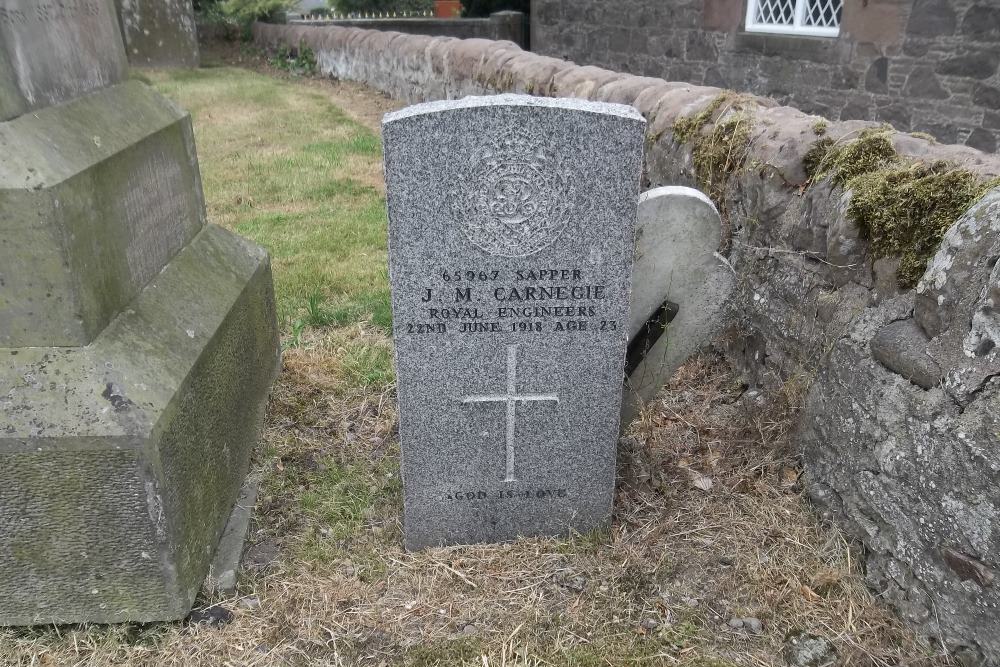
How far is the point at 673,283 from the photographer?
3012 mm

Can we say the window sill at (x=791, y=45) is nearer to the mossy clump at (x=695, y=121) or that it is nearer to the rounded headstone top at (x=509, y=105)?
the mossy clump at (x=695, y=121)

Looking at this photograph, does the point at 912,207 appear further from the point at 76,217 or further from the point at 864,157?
the point at 76,217

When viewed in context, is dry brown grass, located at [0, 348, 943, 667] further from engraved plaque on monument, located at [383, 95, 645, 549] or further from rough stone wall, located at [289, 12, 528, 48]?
rough stone wall, located at [289, 12, 528, 48]

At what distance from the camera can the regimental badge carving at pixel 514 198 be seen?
2221mm

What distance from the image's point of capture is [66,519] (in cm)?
222

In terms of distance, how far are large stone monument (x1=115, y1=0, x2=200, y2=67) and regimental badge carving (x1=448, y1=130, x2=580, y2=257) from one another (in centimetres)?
1369

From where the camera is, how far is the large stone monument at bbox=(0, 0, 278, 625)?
2092 millimetres

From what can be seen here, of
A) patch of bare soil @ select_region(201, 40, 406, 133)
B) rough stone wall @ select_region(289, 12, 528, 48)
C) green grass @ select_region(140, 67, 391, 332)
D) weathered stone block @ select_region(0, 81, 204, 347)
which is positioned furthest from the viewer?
rough stone wall @ select_region(289, 12, 528, 48)

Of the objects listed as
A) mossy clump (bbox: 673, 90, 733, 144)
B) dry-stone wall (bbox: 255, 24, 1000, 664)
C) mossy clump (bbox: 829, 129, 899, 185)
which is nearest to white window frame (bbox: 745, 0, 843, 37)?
mossy clump (bbox: 673, 90, 733, 144)

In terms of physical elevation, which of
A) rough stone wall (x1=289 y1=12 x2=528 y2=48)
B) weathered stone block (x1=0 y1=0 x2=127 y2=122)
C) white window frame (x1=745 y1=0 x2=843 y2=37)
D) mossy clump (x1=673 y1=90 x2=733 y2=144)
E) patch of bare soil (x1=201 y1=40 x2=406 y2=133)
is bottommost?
patch of bare soil (x1=201 y1=40 x2=406 y2=133)

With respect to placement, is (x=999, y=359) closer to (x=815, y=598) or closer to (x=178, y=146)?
(x=815, y=598)

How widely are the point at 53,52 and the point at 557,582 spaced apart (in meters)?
2.40

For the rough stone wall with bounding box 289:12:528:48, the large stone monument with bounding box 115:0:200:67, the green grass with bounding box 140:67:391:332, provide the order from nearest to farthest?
1. the green grass with bounding box 140:67:391:332
2. the large stone monument with bounding box 115:0:200:67
3. the rough stone wall with bounding box 289:12:528:48

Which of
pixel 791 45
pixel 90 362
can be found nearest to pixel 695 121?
pixel 90 362
